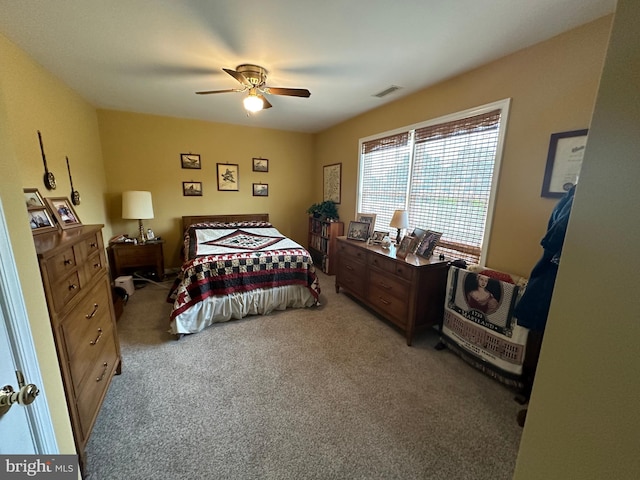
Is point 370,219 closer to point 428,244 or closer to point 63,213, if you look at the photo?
point 428,244

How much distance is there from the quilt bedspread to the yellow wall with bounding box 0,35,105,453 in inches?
53.0

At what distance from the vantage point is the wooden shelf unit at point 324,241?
4.23 m

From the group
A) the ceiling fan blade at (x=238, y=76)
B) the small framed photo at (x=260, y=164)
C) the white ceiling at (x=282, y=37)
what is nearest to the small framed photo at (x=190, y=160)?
the small framed photo at (x=260, y=164)

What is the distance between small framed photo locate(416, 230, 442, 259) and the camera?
2455 millimetres

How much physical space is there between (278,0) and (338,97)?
164 centimetres

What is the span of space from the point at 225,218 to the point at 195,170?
3.00 ft

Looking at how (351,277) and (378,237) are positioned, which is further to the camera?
(351,277)

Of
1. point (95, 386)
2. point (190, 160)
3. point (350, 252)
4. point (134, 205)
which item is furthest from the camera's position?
point (190, 160)

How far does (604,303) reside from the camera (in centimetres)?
56

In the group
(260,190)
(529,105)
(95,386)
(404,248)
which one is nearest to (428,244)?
(404,248)

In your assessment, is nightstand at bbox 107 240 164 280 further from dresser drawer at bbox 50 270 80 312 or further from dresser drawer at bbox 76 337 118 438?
dresser drawer at bbox 50 270 80 312

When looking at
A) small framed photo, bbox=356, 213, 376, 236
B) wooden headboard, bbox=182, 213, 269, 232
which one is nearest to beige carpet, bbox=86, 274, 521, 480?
small framed photo, bbox=356, 213, 376, 236

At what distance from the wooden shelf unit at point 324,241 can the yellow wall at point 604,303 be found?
348 centimetres

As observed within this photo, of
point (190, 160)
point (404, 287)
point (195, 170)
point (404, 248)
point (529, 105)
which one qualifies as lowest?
point (404, 287)
